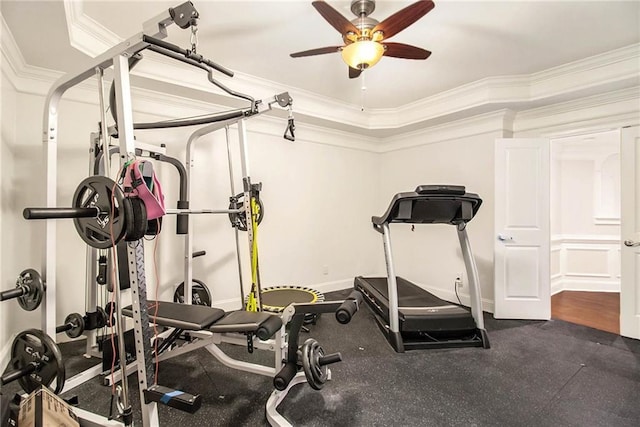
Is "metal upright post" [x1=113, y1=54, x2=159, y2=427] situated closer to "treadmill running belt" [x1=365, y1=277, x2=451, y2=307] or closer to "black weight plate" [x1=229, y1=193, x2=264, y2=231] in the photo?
"black weight plate" [x1=229, y1=193, x2=264, y2=231]

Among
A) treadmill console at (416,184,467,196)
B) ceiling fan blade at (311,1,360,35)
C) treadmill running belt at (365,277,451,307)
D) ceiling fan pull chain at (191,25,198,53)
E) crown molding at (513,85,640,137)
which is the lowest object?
treadmill running belt at (365,277,451,307)

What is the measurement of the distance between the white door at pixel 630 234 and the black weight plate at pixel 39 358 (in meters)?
4.74

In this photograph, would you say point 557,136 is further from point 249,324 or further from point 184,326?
point 184,326

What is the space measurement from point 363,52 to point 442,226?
Answer: 9.71 ft

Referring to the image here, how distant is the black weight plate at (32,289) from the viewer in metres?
1.76

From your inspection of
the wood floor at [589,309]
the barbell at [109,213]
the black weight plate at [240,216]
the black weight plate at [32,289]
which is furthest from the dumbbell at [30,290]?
the wood floor at [589,309]

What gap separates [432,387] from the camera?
2.19 metres

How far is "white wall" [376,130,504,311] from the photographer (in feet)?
12.9

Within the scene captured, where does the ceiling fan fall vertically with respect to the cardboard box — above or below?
above

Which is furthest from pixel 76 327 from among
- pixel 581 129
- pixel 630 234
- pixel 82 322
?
pixel 581 129

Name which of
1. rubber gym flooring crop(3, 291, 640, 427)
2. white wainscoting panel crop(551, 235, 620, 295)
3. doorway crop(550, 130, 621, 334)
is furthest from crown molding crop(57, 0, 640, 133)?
white wainscoting panel crop(551, 235, 620, 295)

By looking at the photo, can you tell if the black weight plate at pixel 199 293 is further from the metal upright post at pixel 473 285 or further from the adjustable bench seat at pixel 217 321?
the metal upright post at pixel 473 285

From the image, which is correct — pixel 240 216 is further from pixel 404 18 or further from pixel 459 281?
pixel 459 281

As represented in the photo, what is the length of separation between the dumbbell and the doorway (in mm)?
6344
